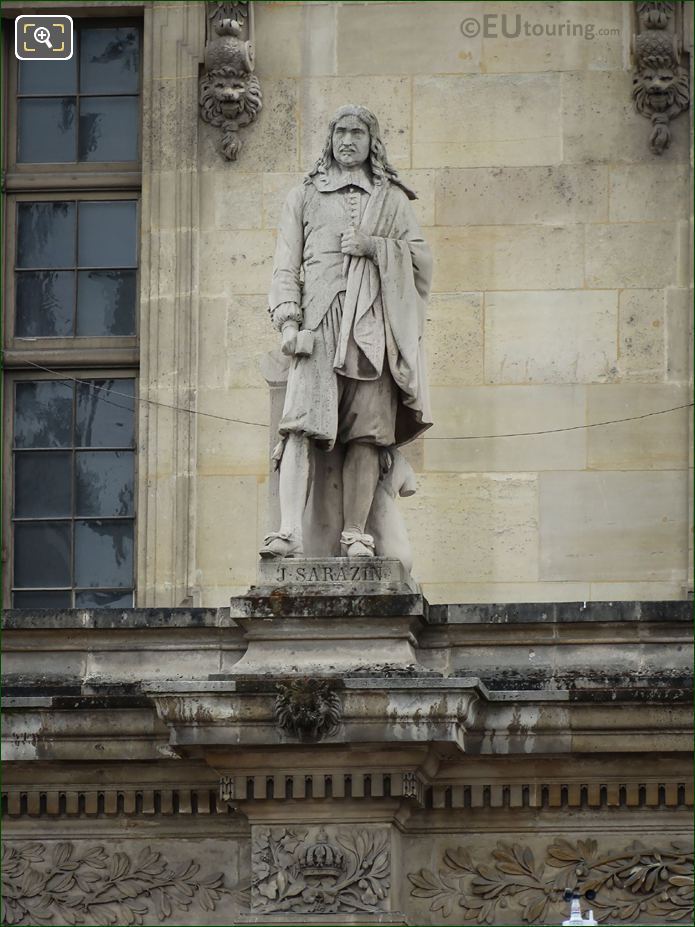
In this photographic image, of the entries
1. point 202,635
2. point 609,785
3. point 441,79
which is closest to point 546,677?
point 609,785

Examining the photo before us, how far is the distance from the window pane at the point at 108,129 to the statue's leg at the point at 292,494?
6.62m

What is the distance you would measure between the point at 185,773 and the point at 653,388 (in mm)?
6338

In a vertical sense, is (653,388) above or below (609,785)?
above

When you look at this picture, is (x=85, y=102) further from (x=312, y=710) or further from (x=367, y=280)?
(x=312, y=710)

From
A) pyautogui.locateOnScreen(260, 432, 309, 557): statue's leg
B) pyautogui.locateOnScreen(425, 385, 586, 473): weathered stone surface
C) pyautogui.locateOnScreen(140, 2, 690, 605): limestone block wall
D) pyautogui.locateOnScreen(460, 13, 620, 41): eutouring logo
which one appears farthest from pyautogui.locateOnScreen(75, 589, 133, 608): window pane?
pyautogui.locateOnScreen(260, 432, 309, 557): statue's leg

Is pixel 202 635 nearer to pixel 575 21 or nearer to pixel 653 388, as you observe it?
pixel 653 388

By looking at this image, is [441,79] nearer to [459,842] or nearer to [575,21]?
[575,21]

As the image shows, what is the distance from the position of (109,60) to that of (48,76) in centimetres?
50

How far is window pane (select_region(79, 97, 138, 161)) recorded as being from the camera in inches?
954

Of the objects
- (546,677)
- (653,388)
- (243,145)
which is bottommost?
(546,677)

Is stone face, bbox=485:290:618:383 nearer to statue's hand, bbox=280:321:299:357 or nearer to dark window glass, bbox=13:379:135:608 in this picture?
dark window glass, bbox=13:379:135:608

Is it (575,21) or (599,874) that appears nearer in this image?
(599,874)

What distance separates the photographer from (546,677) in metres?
18.1

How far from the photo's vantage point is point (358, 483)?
59.9 ft
